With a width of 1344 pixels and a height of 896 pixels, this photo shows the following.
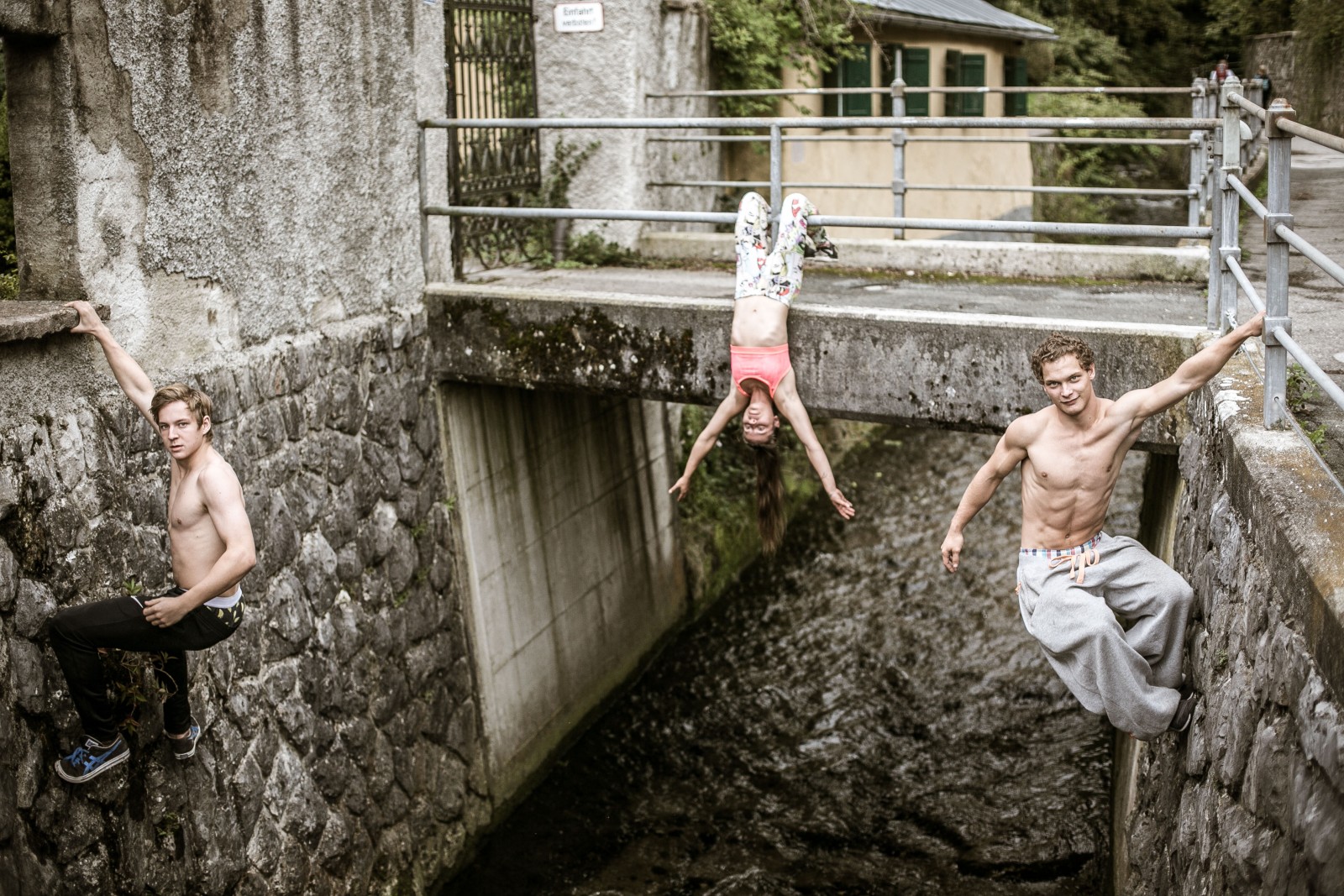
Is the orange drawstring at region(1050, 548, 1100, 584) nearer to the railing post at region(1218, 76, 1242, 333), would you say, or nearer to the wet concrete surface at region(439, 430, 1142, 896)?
the railing post at region(1218, 76, 1242, 333)

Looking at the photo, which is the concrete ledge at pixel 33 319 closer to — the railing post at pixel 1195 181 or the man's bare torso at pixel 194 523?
the man's bare torso at pixel 194 523

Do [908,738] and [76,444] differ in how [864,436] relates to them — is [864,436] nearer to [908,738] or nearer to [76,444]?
[908,738]

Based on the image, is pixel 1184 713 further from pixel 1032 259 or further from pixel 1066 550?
pixel 1032 259

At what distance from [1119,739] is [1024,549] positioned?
11.7 feet

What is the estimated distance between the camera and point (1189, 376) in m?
4.72

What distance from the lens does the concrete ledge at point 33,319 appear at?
505cm

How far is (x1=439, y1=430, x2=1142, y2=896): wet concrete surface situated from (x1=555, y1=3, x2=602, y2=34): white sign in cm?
521

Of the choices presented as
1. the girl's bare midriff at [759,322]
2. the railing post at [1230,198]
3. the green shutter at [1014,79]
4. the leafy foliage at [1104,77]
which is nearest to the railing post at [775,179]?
the girl's bare midriff at [759,322]

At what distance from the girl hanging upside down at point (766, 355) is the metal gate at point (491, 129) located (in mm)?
2345

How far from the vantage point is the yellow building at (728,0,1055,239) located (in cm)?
1514

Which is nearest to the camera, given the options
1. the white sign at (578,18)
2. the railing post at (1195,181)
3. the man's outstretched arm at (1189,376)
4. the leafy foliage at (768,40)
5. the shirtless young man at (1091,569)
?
the man's outstretched arm at (1189,376)

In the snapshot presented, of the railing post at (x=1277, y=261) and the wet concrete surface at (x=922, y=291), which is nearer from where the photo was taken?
the railing post at (x=1277, y=261)

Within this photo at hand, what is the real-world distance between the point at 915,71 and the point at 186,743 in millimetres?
13462

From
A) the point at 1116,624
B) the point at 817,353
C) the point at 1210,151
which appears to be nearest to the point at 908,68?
the point at 1210,151
